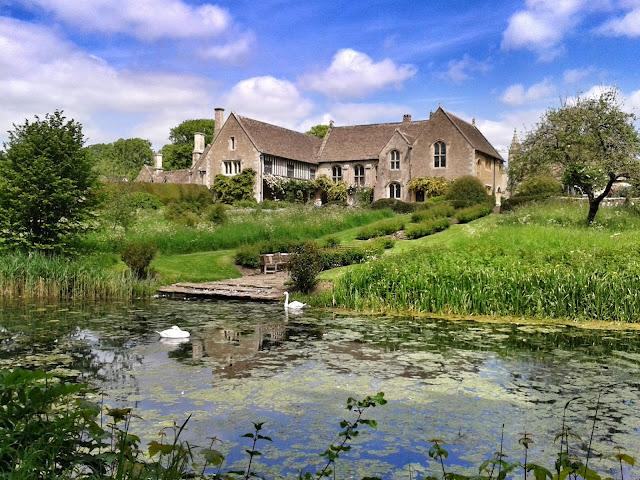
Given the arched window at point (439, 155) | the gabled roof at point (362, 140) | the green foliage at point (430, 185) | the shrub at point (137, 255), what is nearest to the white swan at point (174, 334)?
the shrub at point (137, 255)

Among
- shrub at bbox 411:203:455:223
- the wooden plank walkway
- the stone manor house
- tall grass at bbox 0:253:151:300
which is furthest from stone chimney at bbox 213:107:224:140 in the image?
tall grass at bbox 0:253:151:300

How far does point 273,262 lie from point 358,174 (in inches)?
1284

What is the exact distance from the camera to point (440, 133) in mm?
47781

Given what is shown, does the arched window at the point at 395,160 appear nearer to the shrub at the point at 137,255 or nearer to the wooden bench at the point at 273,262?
the wooden bench at the point at 273,262

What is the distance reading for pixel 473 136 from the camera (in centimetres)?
4944

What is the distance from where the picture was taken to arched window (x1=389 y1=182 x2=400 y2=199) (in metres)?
50.2

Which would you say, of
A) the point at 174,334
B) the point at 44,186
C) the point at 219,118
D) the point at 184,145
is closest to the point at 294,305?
the point at 174,334

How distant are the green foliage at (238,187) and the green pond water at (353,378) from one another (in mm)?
35171

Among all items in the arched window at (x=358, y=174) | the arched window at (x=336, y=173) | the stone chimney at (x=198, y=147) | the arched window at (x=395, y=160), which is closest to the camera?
the arched window at (x=395, y=160)

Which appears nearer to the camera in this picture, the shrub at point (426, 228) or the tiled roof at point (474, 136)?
the shrub at point (426, 228)

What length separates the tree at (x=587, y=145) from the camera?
2369 centimetres

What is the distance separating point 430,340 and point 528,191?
121 feet

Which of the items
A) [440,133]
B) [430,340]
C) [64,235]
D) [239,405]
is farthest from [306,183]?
[239,405]

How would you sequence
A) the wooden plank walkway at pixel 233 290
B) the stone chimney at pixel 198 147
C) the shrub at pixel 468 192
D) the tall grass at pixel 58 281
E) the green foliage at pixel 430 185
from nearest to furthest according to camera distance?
1. the tall grass at pixel 58 281
2. the wooden plank walkway at pixel 233 290
3. the shrub at pixel 468 192
4. the green foliage at pixel 430 185
5. the stone chimney at pixel 198 147
